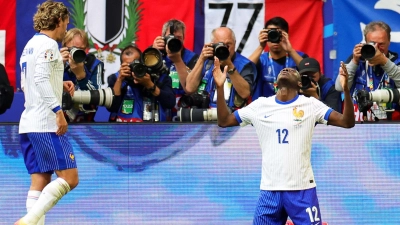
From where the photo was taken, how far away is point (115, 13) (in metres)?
10.9

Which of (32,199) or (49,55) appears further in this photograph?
(32,199)

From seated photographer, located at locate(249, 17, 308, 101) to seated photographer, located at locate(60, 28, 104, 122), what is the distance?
1588 millimetres

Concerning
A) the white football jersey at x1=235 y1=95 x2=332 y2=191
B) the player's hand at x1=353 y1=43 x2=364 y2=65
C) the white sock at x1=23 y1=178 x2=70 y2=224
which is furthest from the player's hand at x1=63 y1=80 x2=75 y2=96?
the player's hand at x1=353 y1=43 x2=364 y2=65

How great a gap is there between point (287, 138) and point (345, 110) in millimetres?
497

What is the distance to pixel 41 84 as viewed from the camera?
732cm

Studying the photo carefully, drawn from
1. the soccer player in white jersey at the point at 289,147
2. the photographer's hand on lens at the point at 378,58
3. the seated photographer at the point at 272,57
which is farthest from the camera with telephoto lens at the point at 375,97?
the soccer player in white jersey at the point at 289,147

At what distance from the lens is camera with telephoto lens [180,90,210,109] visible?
28.6 feet

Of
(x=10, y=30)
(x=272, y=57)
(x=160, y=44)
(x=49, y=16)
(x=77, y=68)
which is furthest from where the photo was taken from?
(x=10, y=30)

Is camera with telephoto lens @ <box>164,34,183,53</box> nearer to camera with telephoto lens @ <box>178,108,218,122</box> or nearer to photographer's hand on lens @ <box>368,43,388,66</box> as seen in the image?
camera with telephoto lens @ <box>178,108,218,122</box>

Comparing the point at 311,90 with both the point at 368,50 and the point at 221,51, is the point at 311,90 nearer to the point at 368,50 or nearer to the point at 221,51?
the point at 368,50

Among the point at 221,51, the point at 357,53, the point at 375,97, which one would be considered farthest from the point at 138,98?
the point at 375,97

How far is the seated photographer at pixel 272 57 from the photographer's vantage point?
357 inches

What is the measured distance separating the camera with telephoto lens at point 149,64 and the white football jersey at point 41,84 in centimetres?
120

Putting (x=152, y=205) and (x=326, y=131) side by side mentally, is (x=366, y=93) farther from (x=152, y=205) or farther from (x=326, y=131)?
(x=152, y=205)
